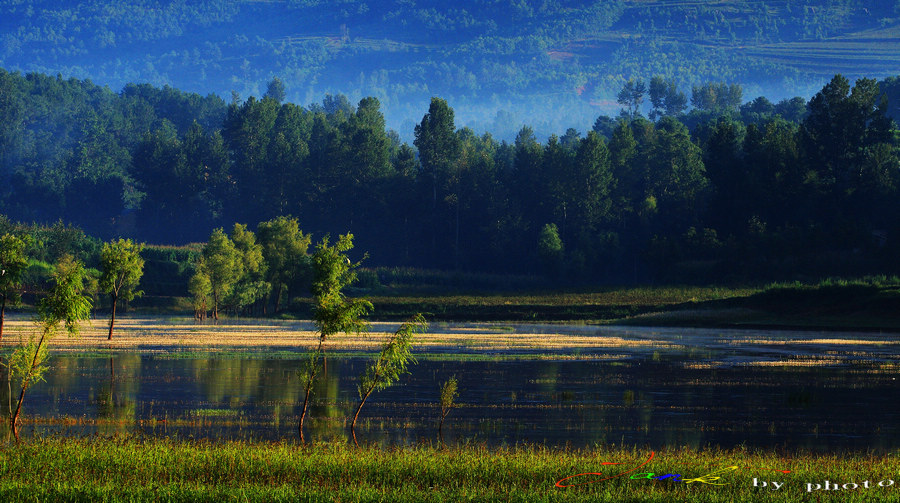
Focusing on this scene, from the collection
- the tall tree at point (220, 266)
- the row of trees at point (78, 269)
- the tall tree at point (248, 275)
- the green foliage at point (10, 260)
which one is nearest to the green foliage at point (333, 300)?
the row of trees at point (78, 269)

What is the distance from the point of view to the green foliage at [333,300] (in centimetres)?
3888

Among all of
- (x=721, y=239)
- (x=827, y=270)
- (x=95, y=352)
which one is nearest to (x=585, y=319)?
(x=827, y=270)

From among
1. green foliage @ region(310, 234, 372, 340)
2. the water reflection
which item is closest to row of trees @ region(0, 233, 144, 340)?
the water reflection

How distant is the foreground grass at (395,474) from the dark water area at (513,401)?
521cm

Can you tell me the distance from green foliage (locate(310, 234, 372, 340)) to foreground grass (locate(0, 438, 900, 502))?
28.9 feet

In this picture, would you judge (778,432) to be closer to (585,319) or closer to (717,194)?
(585,319)

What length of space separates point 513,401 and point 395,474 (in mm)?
19073

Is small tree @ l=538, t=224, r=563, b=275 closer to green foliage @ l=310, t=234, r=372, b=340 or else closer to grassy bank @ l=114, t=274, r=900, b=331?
grassy bank @ l=114, t=274, r=900, b=331

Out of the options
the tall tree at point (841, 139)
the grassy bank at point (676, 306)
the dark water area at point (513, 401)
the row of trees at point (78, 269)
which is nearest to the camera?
the dark water area at point (513, 401)

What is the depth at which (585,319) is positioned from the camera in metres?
120

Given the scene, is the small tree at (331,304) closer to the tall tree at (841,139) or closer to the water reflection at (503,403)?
the water reflection at (503,403)

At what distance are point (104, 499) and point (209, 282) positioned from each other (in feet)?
332

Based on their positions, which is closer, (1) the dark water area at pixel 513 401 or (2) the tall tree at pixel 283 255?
(1) the dark water area at pixel 513 401

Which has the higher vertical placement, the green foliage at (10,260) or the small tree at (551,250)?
the small tree at (551,250)
